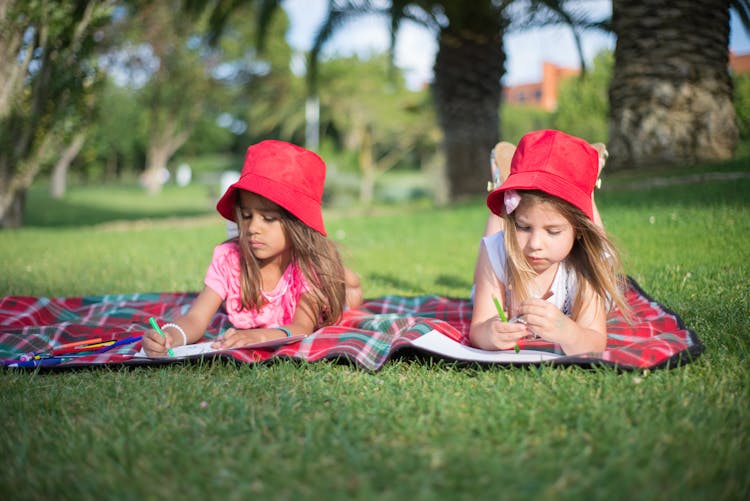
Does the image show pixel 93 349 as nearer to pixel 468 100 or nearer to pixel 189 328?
pixel 189 328

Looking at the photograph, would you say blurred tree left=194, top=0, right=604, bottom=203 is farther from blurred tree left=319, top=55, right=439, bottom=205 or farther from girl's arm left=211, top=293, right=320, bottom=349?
blurred tree left=319, top=55, right=439, bottom=205

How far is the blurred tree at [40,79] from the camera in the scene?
8.01 m

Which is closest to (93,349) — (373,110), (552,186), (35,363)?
(35,363)

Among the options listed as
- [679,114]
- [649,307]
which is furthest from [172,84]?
[649,307]

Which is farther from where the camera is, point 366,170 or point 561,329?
point 366,170

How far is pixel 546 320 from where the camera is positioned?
8.11 ft

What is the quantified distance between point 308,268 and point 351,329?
426 mm

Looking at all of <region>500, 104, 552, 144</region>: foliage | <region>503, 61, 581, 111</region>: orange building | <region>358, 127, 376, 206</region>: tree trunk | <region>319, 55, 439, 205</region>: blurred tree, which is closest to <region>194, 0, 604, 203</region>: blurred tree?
<region>358, 127, 376, 206</region>: tree trunk

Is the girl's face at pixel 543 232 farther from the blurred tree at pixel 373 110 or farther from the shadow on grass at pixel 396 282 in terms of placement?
the blurred tree at pixel 373 110

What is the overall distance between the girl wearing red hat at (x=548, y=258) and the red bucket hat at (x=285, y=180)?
0.85 meters

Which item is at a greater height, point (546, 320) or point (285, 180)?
point (285, 180)

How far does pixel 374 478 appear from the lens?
5.47 ft

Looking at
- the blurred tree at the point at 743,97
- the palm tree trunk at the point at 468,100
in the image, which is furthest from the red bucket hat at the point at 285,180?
the blurred tree at the point at 743,97

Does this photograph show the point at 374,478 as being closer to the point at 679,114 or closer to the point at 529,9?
the point at 679,114
